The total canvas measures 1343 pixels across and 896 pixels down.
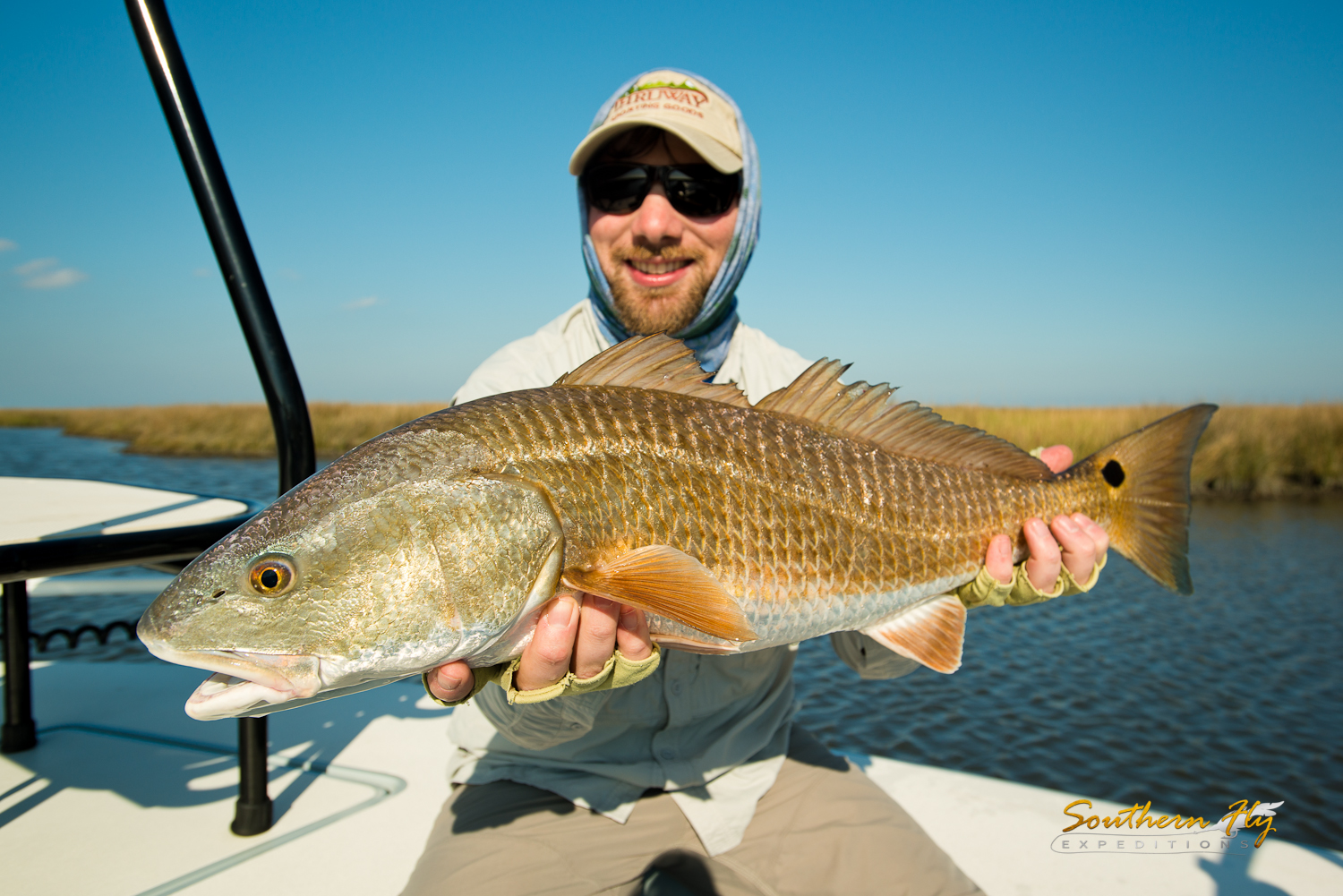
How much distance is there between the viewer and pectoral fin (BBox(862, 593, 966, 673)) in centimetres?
245

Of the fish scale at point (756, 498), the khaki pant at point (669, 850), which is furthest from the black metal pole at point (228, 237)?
the fish scale at point (756, 498)

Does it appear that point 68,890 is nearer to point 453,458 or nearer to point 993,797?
point 453,458

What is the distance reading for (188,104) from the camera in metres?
2.49

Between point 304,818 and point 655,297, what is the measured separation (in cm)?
265

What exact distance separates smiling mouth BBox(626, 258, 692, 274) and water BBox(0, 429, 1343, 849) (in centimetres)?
309

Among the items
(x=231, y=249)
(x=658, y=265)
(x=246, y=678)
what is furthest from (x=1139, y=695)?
(x=231, y=249)

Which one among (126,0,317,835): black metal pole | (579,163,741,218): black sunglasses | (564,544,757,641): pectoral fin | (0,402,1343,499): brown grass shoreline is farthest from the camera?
(0,402,1343,499): brown grass shoreline

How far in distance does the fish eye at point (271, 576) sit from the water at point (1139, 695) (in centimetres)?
348

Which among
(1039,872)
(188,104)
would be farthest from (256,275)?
(1039,872)

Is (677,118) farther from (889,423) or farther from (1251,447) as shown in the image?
(1251,447)

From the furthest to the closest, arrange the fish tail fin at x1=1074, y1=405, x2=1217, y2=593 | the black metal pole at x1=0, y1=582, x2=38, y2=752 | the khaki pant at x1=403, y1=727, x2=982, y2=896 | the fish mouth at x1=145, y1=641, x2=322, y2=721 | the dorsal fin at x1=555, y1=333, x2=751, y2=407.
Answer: the black metal pole at x1=0, y1=582, x2=38, y2=752 < the fish tail fin at x1=1074, y1=405, x2=1217, y2=593 < the khaki pant at x1=403, y1=727, x2=982, y2=896 < the dorsal fin at x1=555, y1=333, x2=751, y2=407 < the fish mouth at x1=145, y1=641, x2=322, y2=721

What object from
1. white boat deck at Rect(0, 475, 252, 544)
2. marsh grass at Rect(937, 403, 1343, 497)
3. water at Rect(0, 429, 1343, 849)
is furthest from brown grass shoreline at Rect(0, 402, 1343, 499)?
white boat deck at Rect(0, 475, 252, 544)

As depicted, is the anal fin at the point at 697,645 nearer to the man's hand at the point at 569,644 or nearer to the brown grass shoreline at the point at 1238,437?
the man's hand at the point at 569,644

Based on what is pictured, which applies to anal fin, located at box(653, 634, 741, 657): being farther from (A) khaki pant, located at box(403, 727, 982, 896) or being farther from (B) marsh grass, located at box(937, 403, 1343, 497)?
(B) marsh grass, located at box(937, 403, 1343, 497)
